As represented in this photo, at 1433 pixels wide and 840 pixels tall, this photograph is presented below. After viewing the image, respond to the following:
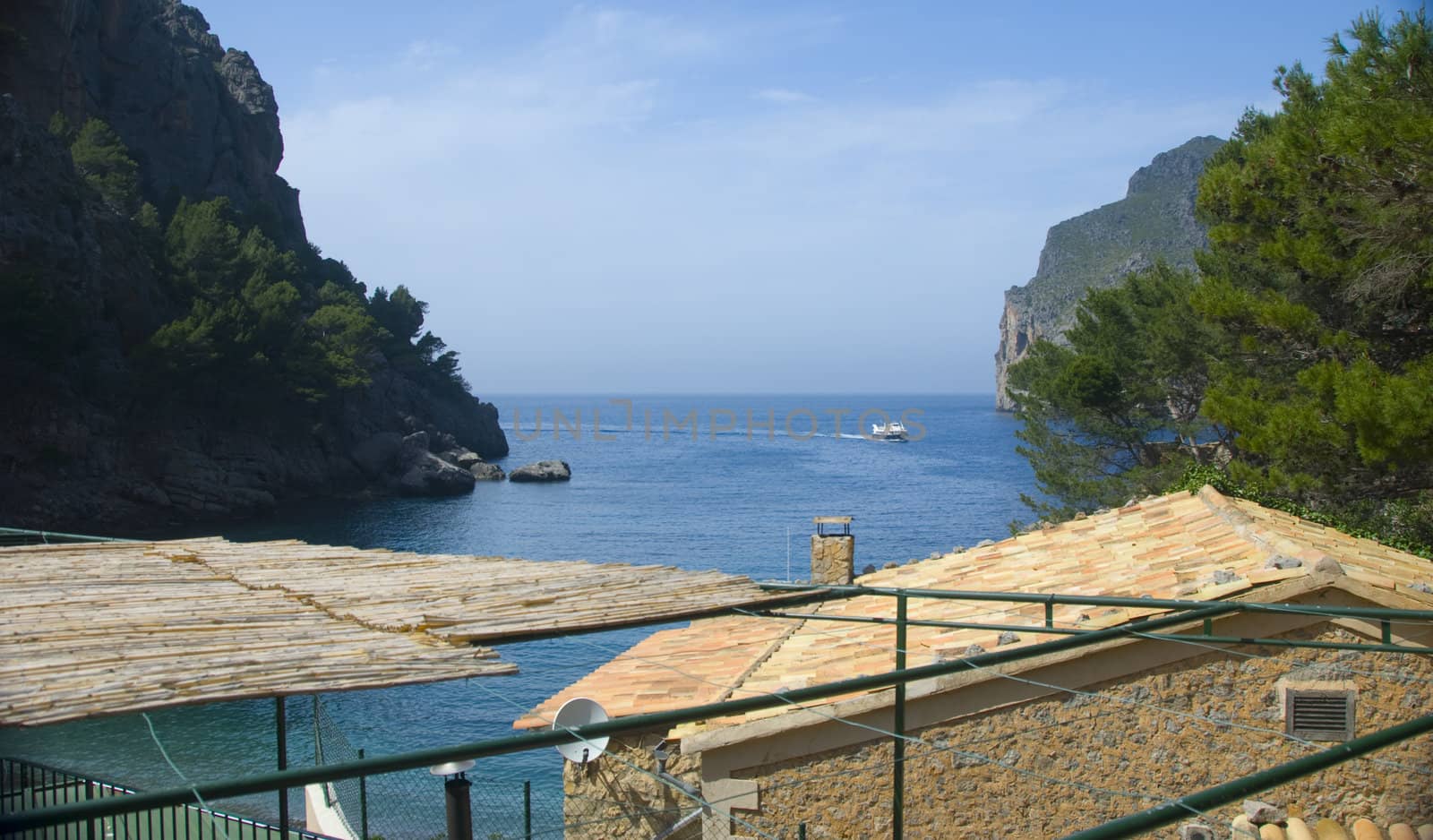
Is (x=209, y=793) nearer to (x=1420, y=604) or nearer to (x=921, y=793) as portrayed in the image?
(x=921, y=793)

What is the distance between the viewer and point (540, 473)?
77.9 m

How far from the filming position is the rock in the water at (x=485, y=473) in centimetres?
7606

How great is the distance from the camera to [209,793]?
2.57 meters

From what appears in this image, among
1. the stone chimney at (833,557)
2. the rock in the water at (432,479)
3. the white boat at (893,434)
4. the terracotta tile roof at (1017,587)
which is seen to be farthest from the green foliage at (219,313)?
the white boat at (893,434)

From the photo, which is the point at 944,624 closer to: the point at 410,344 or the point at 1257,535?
the point at 1257,535

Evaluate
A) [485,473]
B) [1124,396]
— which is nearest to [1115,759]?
[1124,396]

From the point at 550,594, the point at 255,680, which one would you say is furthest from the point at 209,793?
the point at 550,594

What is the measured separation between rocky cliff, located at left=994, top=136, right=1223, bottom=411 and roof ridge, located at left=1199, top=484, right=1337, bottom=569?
91.2m

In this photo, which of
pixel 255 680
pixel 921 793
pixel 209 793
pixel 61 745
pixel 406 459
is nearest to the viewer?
pixel 209 793

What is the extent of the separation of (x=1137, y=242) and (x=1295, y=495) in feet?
357

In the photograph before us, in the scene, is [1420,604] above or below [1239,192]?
below

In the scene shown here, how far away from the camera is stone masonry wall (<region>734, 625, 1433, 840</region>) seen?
7.94m

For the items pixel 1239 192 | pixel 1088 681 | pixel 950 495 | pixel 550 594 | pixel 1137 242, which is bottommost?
pixel 950 495

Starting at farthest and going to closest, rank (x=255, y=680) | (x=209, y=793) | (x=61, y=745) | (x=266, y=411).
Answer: (x=266, y=411), (x=61, y=745), (x=255, y=680), (x=209, y=793)
